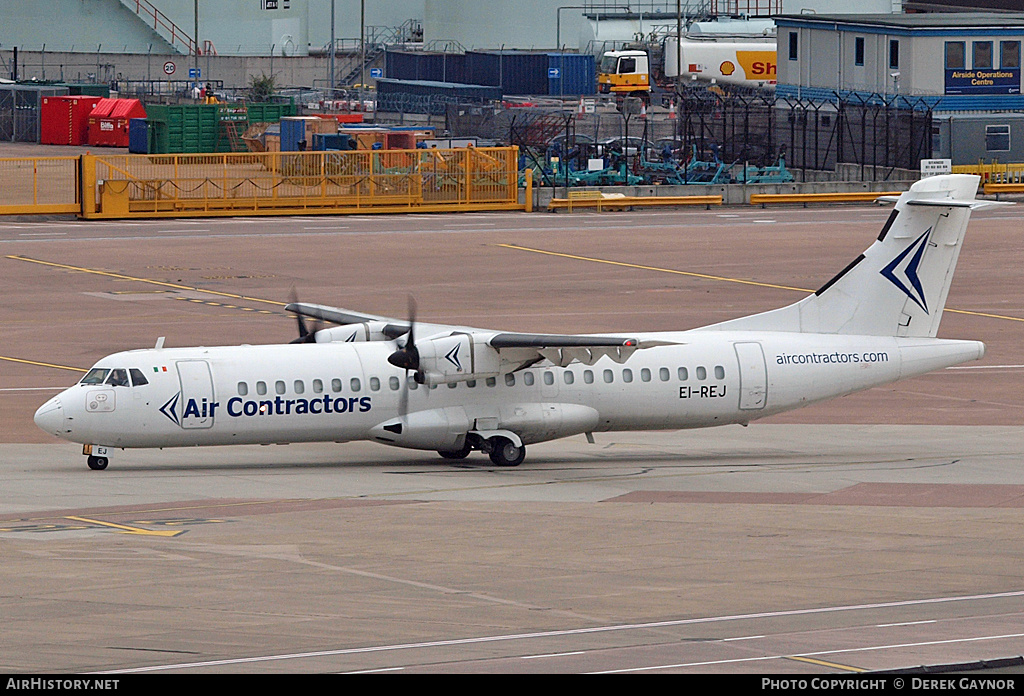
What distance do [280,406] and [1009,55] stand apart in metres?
71.2

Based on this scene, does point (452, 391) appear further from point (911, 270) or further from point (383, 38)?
point (383, 38)

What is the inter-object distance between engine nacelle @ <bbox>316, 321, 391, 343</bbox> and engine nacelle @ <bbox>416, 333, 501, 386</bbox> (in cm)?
217

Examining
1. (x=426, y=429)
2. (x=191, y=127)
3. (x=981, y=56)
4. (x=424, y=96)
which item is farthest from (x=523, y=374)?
(x=424, y=96)

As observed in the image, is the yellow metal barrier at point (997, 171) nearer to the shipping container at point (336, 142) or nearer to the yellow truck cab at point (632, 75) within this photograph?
the shipping container at point (336, 142)

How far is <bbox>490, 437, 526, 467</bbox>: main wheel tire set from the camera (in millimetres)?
32594

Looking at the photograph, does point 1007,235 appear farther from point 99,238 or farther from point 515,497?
point 515,497

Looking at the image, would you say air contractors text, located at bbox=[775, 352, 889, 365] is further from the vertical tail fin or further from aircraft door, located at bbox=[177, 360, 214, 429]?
aircraft door, located at bbox=[177, 360, 214, 429]

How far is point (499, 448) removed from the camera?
3262 cm

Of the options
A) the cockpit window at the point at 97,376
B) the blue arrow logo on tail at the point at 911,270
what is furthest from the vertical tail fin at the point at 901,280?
the cockpit window at the point at 97,376

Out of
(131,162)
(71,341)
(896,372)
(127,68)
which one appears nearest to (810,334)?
(896,372)

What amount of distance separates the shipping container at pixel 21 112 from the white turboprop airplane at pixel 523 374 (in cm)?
8475

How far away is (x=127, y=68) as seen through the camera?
146500mm

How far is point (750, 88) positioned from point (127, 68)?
5655 cm

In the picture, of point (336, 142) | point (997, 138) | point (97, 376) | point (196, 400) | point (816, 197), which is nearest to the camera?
point (196, 400)
